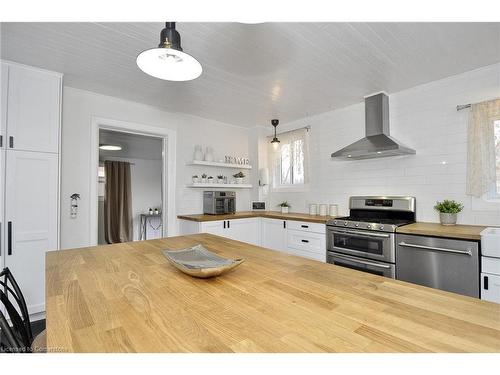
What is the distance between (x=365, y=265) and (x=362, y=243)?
22 centimetres

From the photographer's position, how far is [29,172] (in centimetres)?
221

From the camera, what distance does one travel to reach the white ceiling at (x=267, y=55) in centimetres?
176

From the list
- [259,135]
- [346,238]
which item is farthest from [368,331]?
[259,135]

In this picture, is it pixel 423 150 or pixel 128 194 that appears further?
pixel 128 194

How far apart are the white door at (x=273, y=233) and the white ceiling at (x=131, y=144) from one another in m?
2.11

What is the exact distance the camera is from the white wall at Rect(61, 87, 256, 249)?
270cm

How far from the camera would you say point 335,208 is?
11.1ft

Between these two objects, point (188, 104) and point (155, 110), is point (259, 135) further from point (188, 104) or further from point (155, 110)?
point (155, 110)

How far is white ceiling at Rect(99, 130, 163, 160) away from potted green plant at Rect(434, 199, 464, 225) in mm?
3669

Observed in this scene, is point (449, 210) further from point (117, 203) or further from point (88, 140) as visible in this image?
point (117, 203)

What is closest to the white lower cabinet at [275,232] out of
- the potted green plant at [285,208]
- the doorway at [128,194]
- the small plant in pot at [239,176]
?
the potted green plant at [285,208]

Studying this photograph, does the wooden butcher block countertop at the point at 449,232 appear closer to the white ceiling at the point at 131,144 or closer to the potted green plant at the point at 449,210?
the potted green plant at the point at 449,210

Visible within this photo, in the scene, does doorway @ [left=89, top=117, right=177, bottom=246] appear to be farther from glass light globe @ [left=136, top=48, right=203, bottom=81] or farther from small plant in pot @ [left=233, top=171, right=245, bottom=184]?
glass light globe @ [left=136, top=48, right=203, bottom=81]

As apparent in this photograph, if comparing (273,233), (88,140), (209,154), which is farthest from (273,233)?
(88,140)
